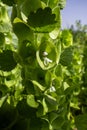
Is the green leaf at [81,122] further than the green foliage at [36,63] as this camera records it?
Yes

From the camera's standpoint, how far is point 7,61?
2.69 ft

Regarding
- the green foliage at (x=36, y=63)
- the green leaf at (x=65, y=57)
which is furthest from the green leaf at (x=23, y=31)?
the green leaf at (x=65, y=57)

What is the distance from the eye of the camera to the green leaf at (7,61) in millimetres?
817

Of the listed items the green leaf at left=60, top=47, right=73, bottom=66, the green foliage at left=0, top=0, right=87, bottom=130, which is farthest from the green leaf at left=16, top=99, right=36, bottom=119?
the green leaf at left=60, top=47, right=73, bottom=66

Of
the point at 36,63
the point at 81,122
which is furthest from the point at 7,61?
the point at 81,122

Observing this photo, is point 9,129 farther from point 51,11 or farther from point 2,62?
point 51,11

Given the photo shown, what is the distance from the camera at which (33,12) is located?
75cm

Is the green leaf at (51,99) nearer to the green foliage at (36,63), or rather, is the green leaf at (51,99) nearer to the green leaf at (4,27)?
the green foliage at (36,63)

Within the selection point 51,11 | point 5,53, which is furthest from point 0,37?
point 51,11

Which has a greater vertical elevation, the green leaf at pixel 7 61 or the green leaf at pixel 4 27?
the green leaf at pixel 4 27

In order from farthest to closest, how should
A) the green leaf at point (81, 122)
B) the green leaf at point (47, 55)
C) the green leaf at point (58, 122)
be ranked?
the green leaf at point (81, 122) < the green leaf at point (58, 122) < the green leaf at point (47, 55)

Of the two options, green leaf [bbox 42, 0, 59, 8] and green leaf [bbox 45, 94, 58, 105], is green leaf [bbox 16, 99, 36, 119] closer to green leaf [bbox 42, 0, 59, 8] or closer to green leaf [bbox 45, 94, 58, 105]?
green leaf [bbox 45, 94, 58, 105]

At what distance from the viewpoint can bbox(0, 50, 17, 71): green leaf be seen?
0.82 metres

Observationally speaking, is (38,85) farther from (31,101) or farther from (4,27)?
(4,27)
